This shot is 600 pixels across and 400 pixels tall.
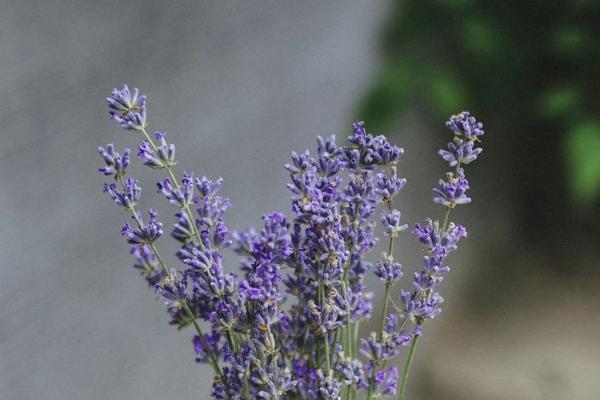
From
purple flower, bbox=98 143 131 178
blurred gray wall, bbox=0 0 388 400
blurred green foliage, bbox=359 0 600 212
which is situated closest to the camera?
purple flower, bbox=98 143 131 178

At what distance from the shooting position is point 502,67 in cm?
235

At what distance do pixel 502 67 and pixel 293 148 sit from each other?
79 cm

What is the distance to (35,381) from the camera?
1.24m

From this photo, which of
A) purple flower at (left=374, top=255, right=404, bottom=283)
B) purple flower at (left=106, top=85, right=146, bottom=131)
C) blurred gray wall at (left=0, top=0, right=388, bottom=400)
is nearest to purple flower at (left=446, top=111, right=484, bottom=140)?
purple flower at (left=374, top=255, right=404, bottom=283)

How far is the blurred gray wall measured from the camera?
1.16 meters

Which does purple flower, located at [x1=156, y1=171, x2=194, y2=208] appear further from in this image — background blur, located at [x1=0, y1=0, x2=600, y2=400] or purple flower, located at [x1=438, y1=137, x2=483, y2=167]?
background blur, located at [x1=0, y1=0, x2=600, y2=400]

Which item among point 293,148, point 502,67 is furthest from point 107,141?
point 502,67

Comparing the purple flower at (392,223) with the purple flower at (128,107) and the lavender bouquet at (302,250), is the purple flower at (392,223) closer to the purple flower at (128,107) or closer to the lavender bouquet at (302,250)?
the lavender bouquet at (302,250)

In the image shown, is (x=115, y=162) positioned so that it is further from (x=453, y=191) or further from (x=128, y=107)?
Result: (x=453, y=191)

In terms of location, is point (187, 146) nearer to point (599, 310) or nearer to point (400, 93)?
point (400, 93)

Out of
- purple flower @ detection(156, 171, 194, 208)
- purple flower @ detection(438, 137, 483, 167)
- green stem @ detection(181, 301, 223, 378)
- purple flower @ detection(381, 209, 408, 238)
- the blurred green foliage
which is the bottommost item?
green stem @ detection(181, 301, 223, 378)

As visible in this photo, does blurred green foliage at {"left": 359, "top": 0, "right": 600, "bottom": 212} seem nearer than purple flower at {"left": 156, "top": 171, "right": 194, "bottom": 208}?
No

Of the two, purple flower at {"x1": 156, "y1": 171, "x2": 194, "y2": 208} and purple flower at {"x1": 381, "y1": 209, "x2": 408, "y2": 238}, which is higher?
purple flower at {"x1": 381, "y1": 209, "x2": 408, "y2": 238}

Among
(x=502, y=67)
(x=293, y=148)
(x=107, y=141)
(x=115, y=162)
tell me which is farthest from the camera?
(x=502, y=67)
